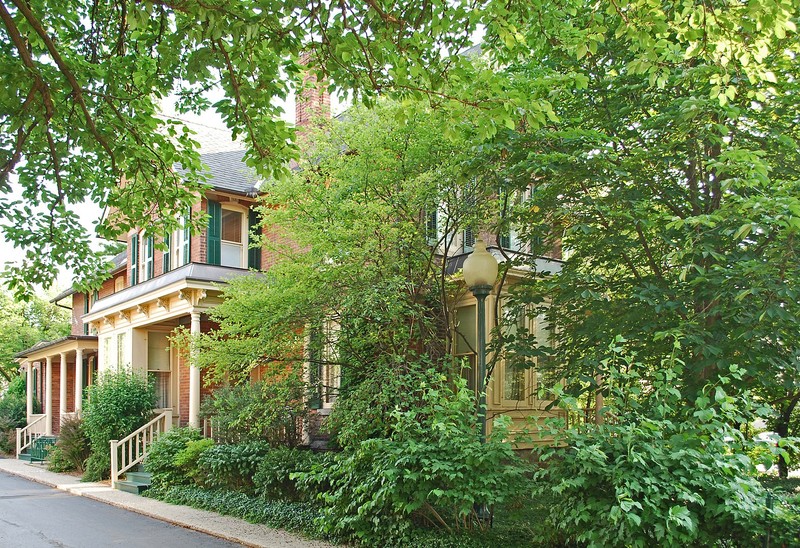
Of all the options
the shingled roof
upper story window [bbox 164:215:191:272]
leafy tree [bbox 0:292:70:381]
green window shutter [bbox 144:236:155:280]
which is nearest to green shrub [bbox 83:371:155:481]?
upper story window [bbox 164:215:191:272]

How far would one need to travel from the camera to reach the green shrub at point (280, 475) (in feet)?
40.5

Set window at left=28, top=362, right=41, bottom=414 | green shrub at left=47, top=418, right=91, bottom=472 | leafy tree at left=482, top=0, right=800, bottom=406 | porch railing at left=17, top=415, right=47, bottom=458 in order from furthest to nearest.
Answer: window at left=28, top=362, right=41, bottom=414, porch railing at left=17, top=415, right=47, bottom=458, green shrub at left=47, top=418, right=91, bottom=472, leafy tree at left=482, top=0, right=800, bottom=406

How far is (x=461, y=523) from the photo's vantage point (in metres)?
9.56

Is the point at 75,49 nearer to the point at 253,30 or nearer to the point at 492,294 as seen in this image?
the point at 253,30

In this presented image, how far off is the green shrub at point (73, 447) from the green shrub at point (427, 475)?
13784 millimetres

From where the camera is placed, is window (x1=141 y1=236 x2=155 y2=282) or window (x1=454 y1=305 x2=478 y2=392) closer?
window (x1=454 y1=305 x2=478 y2=392)

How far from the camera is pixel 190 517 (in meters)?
12.9

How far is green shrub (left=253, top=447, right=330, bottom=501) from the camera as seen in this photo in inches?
487

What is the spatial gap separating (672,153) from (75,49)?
28.0 ft

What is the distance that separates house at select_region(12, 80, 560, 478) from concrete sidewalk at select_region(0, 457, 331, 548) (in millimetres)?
1193

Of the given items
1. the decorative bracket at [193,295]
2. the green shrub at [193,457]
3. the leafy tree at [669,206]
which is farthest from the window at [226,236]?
the leafy tree at [669,206]

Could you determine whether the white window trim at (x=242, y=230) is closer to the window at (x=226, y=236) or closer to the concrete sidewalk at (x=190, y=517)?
the window at (x=226, y=236)

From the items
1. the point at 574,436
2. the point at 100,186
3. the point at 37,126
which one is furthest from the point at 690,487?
the point at 100,186

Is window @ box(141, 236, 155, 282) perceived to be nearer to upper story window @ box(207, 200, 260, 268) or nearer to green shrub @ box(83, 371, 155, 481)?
upper story window @ box(207, 200, 260, 268)
